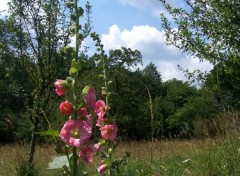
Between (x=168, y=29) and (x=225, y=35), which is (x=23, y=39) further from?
(x=225, y=35)

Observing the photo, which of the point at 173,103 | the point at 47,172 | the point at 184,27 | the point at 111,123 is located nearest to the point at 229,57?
the point at 184,27

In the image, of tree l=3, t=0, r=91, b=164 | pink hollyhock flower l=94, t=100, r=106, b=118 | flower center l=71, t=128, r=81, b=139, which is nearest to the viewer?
flower center l=71, t=128, r=81, b=139

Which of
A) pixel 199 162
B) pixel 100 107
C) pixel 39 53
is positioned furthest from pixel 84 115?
pixel 39 53

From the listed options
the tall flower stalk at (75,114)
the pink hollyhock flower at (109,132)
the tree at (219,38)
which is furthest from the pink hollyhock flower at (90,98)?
the tree at (219,38)

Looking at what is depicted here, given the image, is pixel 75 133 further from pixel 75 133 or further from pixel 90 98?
pixel 90 98

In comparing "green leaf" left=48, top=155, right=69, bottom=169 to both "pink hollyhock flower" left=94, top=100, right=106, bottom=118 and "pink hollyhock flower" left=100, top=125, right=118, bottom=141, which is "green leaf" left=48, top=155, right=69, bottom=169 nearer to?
"pink hollyhock flower" left=94, top=100, right=106, bottom=118

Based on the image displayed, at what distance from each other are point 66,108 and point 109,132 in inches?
24.7

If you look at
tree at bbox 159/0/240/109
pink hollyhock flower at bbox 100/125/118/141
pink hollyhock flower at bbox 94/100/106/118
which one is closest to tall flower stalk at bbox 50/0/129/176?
pink hollyhock flower at bbox 94/100/106/118

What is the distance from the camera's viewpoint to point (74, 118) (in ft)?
5.28

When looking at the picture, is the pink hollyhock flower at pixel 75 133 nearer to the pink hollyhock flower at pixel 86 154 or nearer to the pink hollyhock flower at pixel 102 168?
the pink hollyhock flower at pixel 86 154

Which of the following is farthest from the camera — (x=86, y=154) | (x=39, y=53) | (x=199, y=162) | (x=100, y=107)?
(x=39, y=53)

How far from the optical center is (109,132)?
2186 millimetres

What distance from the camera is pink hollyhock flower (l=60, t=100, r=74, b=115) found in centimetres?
159

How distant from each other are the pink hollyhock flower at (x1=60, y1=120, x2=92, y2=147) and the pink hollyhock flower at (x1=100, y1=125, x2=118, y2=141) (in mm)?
584
